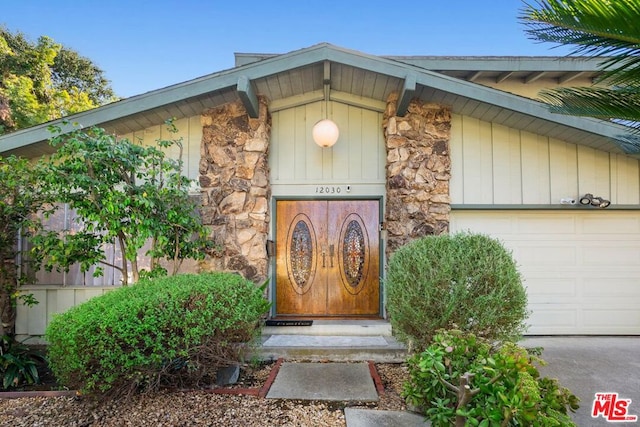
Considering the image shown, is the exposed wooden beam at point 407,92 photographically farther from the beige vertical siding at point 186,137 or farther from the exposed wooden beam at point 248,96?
the beige vertical siding at point 186,137

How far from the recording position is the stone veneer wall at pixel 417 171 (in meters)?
5.00

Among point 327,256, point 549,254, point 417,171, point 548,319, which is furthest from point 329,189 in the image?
point 548,319

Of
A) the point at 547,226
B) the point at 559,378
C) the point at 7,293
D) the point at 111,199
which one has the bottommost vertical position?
the point at 559,378

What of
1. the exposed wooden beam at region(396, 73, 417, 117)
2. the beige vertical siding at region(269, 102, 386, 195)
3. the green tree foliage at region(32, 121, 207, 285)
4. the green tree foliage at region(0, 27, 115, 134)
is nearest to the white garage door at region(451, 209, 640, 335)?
the beige vertical siding at region(269, 102, 386, 195)

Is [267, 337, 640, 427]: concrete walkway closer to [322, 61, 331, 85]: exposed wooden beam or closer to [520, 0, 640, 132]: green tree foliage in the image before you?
[520, 0, 640, 132]: green tree foliage

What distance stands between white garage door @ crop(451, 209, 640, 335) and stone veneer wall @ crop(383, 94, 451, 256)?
454mm

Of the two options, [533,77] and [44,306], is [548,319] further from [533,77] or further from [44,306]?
[44,306]

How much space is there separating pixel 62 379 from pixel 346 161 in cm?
422

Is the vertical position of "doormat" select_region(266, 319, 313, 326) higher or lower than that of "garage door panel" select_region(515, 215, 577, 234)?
lower

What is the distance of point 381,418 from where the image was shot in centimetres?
272

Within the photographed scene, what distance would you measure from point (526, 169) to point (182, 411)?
538 cm

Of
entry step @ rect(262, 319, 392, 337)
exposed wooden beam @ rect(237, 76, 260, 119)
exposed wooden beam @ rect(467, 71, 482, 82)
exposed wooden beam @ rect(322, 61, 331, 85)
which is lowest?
entry step @ rect(262, 319, 392, 337)

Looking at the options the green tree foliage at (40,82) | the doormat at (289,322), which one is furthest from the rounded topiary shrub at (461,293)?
the green tree foliage at (40,82)

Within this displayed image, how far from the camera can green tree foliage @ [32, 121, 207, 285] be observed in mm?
3646
